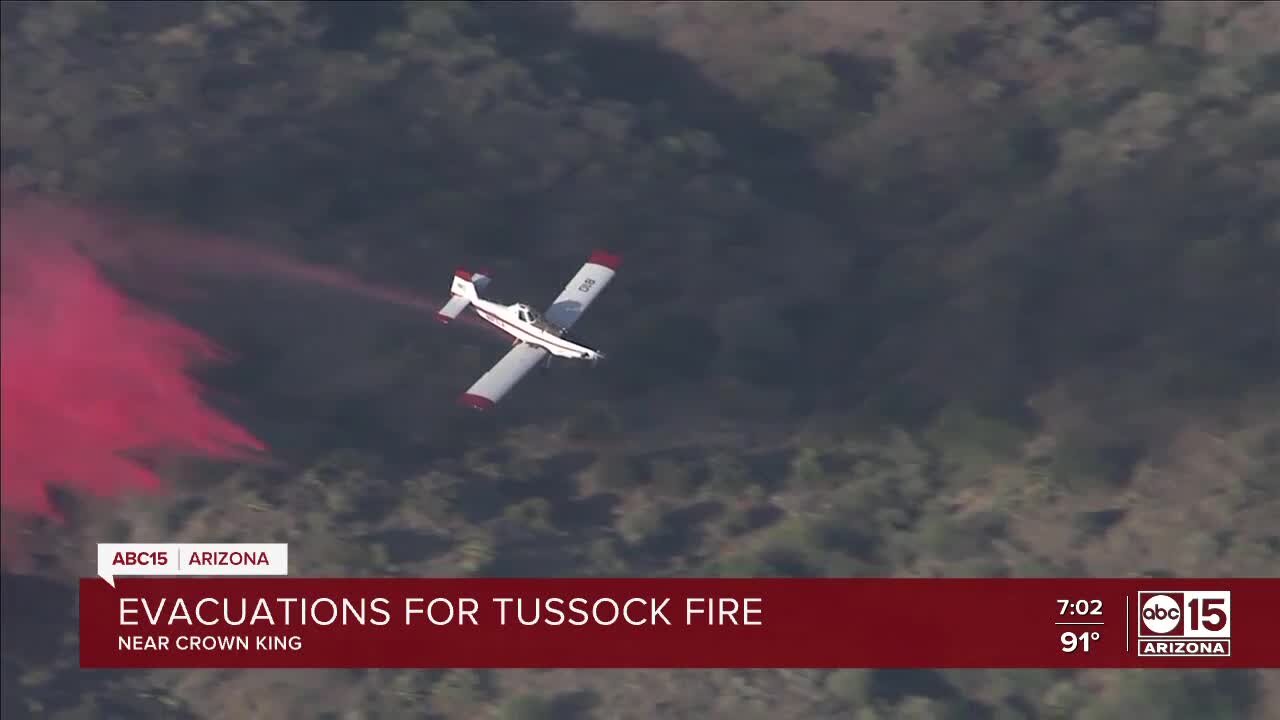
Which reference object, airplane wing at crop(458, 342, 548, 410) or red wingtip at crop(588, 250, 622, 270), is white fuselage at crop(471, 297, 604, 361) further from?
red wingtip at crop(588, 250, 622, 270)

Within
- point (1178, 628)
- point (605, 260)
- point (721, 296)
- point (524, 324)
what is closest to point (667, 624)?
point (524, 324)

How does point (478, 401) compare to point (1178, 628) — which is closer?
point (1178, 628)

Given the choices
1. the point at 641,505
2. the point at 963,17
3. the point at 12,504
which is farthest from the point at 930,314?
the point at 12,504

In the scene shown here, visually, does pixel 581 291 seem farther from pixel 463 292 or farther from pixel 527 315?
pixel 463 292

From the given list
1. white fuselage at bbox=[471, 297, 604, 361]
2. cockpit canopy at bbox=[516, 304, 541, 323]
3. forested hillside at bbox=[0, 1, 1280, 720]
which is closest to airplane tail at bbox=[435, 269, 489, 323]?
white fuselage at bbox=[471, 297, 604, 361]

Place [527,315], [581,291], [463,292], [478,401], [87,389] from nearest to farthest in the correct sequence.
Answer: [478,401] < [527,315] < [463,292] < [581,291] < [87,389]

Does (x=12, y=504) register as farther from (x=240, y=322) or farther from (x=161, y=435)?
(x=240, y=322)

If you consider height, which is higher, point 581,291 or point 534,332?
point 581,291
